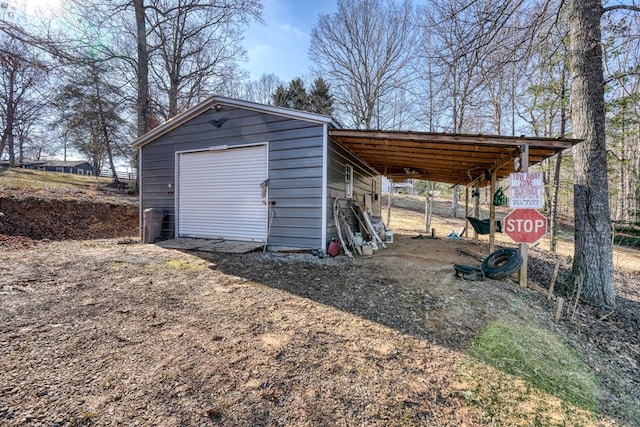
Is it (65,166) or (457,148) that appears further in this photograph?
(65,166)

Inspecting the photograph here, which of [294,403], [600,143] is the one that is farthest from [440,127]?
[294,403]

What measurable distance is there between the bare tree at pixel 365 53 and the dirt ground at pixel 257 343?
1280 centimetres

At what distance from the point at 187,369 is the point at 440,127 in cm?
1428

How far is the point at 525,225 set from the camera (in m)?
3.95

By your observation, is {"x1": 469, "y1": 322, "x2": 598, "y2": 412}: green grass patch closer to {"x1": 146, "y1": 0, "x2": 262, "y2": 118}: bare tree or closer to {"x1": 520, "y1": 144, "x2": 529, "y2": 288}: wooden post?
{"x1": 520, "y1": 144, "x2": 529, "y2": 288}: wooden post

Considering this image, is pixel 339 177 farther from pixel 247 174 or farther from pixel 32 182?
pixel 32 182

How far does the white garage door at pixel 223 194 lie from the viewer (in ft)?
20.4

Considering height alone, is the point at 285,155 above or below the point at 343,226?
above

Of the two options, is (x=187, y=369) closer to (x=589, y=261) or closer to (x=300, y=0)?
(x=589, y=261)

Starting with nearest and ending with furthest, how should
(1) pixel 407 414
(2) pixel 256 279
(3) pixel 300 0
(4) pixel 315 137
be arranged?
(1) pixel 407 414 → (2) pixel 256 279 → (4) pixel 315 137 → (3) pixel 300 0

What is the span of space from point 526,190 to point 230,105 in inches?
236

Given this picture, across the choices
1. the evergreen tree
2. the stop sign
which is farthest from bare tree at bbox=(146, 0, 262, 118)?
the stop sign

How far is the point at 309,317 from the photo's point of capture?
281 centimetres

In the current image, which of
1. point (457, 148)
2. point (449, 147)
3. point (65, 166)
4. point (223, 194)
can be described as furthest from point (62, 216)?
point (65, 166)
